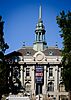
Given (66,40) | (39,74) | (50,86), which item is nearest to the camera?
(66,40)

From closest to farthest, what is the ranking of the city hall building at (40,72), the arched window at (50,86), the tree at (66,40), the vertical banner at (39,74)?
the tree at (66,40), the vertical banner at (39,74), the city hall building at (40,72), the arched window at (50,86)

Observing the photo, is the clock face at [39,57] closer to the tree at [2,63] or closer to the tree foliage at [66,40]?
the tree at [2,63]

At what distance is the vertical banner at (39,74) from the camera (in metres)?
79.5

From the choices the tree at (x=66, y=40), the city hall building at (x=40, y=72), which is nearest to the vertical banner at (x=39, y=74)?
the city hall building at (x=40, y=72)

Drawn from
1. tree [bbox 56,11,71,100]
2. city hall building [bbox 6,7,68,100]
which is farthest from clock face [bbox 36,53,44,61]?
tree [bbox 56,11,71,100]

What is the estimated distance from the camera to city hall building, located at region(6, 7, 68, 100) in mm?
80812

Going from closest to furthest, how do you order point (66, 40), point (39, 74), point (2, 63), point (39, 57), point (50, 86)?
point (66, 40), point (2, 63), point (39, 74), point (50, 86), point (39, 57)

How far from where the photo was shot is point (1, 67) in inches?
1853

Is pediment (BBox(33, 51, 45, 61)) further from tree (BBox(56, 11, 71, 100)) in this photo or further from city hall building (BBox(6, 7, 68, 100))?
tree (BBox(56, 11, 71, 100))

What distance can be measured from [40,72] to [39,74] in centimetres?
56

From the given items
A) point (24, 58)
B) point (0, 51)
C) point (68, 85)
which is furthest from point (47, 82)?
point (68, 85)

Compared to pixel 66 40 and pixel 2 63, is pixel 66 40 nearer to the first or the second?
pixel 66 40

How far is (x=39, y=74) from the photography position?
79.3 metres

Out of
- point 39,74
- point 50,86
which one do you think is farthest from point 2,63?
point 50,86
